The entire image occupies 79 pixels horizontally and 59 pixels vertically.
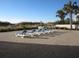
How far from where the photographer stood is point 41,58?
7.95 metres

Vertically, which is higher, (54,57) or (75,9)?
(75,9)

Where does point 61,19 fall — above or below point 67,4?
→ below

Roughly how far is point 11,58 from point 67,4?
44.4 meters

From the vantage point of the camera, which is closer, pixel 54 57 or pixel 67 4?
pixel 54 57

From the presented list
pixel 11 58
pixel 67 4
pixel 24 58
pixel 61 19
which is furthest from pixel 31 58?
pixel 61 19

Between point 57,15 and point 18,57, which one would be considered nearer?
point 18,57

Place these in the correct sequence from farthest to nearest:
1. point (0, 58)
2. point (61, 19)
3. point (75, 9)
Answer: point (61, 19) < point (75, 9) < point (0, 58)

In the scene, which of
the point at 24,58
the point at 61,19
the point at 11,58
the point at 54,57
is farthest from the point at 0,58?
the point at 61,19

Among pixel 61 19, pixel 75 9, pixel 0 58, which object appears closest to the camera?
pixel 0 58

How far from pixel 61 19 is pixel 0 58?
205 feet

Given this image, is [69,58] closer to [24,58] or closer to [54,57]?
[54,57]

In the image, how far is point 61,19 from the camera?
227ft

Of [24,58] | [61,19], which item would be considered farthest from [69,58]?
[61,19]

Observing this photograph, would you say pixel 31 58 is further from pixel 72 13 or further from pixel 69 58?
pixel 72 13
